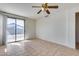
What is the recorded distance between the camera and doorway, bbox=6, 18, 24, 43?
7.22 ft

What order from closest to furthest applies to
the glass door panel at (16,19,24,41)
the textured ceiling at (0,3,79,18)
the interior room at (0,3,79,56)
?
the textured ceiling at (0,3,79,18), the interior room at (0,3,79,56), the glass door panel at (16,19,24,41)

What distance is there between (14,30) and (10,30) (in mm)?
103

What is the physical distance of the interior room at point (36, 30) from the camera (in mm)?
2110

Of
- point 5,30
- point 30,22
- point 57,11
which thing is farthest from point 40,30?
point 5,30

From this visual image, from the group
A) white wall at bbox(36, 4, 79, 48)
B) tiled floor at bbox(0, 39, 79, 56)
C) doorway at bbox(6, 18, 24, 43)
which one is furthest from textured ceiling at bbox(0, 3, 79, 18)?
tiled floor at bbox(0, 39, 79, 56)

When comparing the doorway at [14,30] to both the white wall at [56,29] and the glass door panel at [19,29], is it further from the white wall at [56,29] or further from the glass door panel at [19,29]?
the white wall at [56,29]

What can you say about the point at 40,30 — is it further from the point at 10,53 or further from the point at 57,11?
the point at 10,53

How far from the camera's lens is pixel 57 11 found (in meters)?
2.30

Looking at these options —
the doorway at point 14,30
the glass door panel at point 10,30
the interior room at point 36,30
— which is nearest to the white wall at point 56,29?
the interior room at point 36,30

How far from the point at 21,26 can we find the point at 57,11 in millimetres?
927

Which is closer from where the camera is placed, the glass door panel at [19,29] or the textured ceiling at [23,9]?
the textured ceiling at [23,9]

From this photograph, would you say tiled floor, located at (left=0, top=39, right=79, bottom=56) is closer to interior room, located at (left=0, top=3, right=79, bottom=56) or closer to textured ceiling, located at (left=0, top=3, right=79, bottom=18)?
interior room, located at (left=0, top=3, right=79, bottom=56)

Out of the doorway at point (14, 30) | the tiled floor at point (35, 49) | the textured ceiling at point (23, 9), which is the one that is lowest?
the tiled floor at point (35, 49)

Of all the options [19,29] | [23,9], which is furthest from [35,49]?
[23,9]
